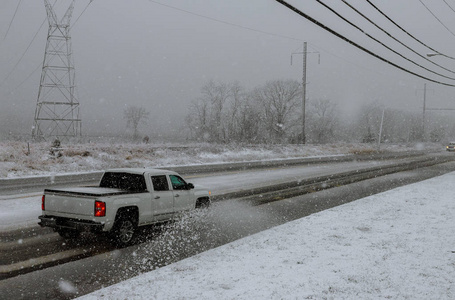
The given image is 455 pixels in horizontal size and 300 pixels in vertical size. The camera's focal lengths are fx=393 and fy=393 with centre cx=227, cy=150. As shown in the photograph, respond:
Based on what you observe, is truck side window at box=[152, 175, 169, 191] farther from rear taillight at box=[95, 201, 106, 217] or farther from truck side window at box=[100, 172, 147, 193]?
rear taillight at box=[95, 201, 106, 217]

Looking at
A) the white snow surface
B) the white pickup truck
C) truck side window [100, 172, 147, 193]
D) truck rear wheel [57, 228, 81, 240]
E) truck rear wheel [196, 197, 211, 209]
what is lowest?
the white snow surface

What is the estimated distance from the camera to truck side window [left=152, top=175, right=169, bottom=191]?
9.23 m

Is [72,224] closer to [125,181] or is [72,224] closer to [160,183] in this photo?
[125,181]

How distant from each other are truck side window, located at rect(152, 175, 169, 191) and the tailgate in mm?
1770

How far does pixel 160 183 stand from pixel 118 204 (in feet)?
5.35

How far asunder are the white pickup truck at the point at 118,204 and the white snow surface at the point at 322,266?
1678 millimetres

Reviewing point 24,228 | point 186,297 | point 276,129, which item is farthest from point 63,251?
point 276,129

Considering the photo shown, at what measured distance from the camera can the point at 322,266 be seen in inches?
283

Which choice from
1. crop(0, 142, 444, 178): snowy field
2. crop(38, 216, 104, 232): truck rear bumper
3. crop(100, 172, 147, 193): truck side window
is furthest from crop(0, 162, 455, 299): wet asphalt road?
crop(0, 142, 444, 178): snowy field

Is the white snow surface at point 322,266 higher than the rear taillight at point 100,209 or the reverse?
the reverse

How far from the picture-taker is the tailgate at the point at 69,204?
7719 millimetres

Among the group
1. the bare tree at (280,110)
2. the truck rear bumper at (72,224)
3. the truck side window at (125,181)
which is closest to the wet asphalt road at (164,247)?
the truck rear bumper at (72,224)

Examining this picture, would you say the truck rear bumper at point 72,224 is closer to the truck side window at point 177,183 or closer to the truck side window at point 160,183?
the truck side window at point 160,183

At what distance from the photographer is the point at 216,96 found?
90.7 meters
